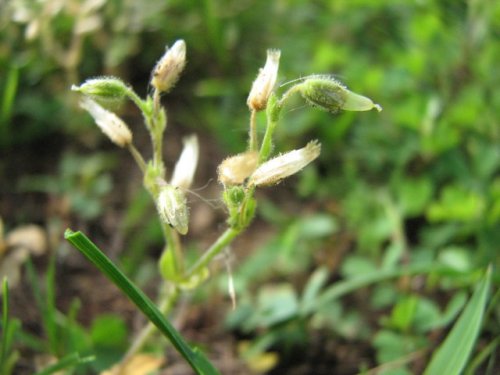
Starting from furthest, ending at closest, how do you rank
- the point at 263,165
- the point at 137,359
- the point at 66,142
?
the point at 66,142 → the point at 137,359 → the point at 263,165

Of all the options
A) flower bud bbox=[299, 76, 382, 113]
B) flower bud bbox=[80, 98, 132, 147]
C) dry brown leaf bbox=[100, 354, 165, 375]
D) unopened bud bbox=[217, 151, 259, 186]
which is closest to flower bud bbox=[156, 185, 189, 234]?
unopened bud bbox=[217, 151, 259, 186]

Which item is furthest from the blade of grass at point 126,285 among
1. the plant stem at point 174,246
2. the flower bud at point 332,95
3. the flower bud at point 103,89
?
the flower bud at point 332,95

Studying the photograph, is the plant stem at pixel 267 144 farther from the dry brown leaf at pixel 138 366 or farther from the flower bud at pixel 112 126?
the dry brown leaf at pixel 138 366

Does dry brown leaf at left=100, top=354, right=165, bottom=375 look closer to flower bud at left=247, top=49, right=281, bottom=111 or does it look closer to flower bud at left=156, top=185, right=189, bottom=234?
flower bud at left=156, top=185, right=189, bottom=234

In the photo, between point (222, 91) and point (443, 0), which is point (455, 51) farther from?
point (222, 91)

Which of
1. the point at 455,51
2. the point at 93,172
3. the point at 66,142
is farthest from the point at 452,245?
the point at 66,142

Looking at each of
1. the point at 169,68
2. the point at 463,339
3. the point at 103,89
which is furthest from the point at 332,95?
the point at 463,339
